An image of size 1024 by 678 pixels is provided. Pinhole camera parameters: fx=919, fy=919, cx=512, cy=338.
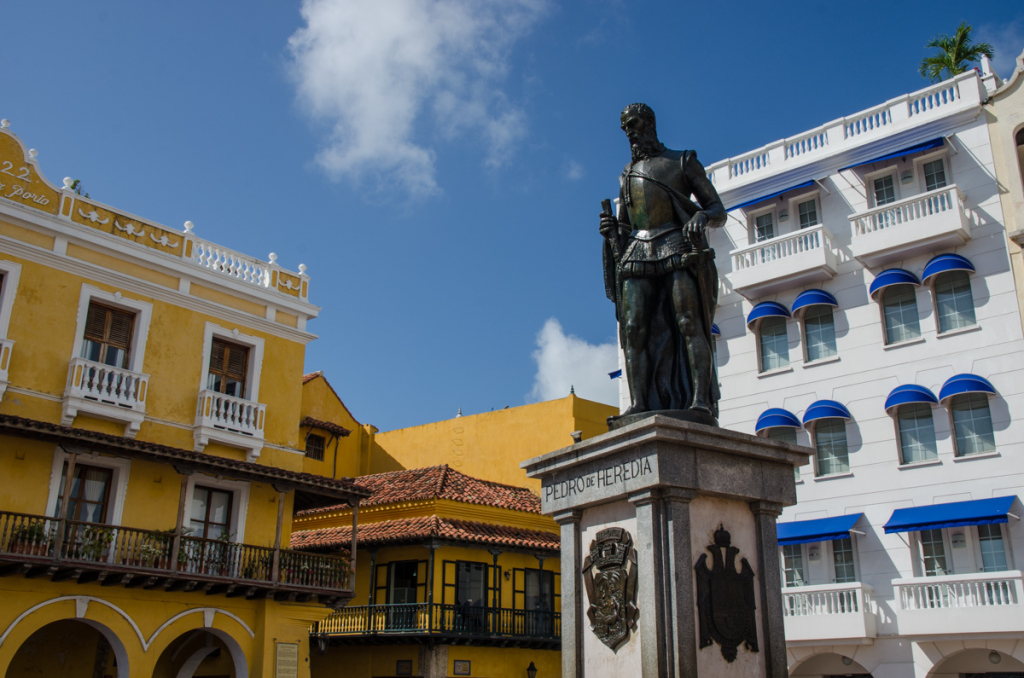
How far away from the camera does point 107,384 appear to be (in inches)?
789

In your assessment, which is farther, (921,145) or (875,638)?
(921,145)

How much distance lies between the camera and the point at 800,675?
2044 centimetres

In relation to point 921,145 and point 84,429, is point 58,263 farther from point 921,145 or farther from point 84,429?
point 921,145

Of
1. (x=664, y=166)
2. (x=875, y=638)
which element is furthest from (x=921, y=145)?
(x=664, y=166)

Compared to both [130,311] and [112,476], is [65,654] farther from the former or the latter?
[130,311]

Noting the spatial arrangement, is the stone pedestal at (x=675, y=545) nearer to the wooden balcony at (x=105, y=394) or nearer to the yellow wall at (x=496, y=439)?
the wooden balcony at (x=105, y=394)

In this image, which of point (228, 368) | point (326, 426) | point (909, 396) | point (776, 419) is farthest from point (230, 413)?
point (909, 396)

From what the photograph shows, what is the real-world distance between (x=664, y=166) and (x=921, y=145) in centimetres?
1540

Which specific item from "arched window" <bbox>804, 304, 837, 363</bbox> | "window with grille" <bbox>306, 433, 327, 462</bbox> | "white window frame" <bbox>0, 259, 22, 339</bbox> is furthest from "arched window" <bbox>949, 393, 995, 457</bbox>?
"window with grille" <bbox>306, 433, 327, 462</bbox>

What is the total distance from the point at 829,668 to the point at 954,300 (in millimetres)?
8453

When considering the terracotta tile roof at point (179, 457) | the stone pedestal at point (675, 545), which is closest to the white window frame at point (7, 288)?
the terracotta tile roof at point (179, 457)

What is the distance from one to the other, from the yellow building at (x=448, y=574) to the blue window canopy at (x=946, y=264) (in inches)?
391

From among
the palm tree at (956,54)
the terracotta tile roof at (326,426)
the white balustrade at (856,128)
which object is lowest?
the terracotta tile roof at (326,426)

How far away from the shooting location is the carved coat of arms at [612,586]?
620 centimetres
